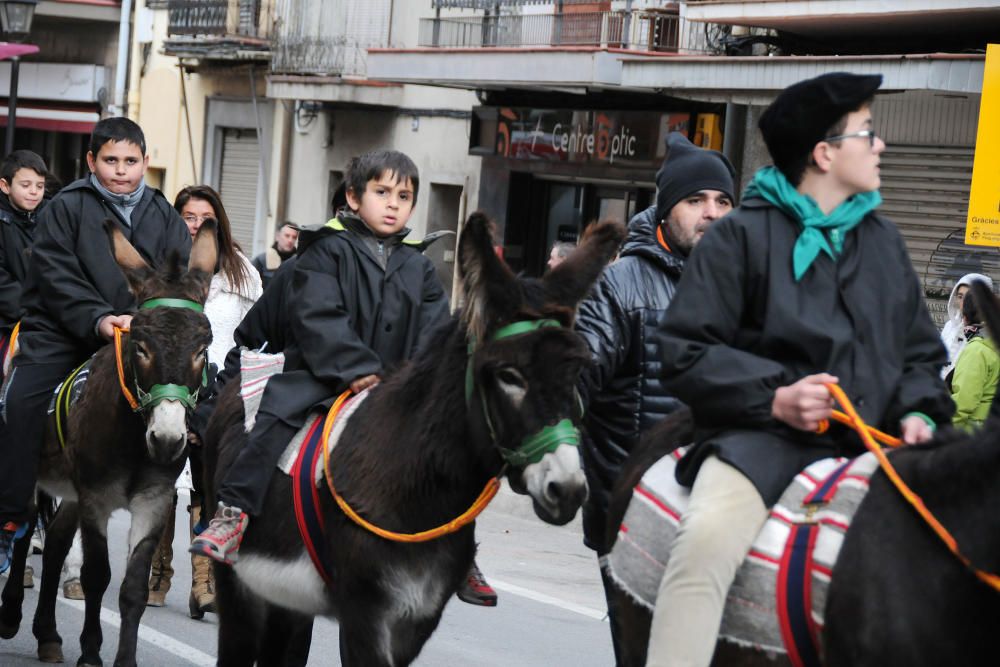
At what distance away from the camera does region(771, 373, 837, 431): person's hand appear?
403 centimetres

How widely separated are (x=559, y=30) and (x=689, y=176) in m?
14.5

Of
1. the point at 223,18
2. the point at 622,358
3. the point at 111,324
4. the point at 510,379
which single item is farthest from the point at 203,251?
the point at 223,18

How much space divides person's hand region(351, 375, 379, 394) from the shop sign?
13.0 m

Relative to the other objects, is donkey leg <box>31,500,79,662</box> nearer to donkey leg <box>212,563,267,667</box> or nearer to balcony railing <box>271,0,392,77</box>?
donkey leg <box>212,563,267,667</box>

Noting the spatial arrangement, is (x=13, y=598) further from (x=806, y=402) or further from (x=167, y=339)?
(x=806, y=402)

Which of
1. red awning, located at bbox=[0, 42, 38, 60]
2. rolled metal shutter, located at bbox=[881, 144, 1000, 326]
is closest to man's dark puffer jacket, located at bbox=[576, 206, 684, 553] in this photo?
rolled metal shutter, located at bbox=[881, 144, 1000, 326]

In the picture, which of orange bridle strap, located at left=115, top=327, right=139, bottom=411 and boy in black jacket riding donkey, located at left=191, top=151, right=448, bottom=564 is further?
orange bridle strap, located at left=115, top=327, right=139, bottom=411

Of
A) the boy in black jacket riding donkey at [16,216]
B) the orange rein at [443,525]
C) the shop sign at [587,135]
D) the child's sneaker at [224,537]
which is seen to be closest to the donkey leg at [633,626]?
the orange rein at [443,525]

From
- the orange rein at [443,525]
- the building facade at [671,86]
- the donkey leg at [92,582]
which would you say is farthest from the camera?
the building facade at [671,86]

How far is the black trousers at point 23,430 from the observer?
8117 mm

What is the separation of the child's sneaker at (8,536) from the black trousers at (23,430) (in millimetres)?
78

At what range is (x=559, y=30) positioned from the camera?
19828mm

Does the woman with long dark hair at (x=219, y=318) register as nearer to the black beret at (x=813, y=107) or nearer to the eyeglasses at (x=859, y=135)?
the black beret at (x=813, y=107)

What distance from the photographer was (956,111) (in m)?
15.9
